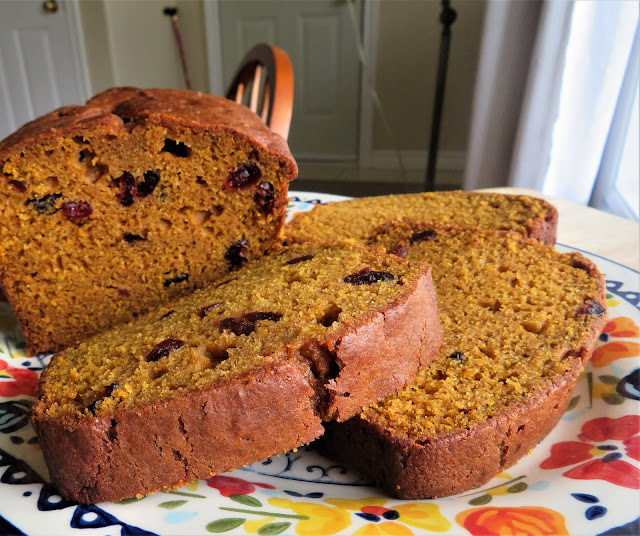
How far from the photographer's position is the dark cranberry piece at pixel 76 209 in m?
1.48

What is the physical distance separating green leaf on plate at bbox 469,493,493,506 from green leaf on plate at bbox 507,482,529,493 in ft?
0.19

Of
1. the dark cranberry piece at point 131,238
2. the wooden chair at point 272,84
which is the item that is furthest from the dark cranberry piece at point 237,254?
the wooden chair at point 272,84

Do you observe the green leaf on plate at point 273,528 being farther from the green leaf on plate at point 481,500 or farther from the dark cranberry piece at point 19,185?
the dark cranberry piece at point 19,185

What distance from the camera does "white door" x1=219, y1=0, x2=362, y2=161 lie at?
6062mm

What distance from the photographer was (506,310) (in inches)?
56.5

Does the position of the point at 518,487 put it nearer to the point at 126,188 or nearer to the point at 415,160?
the point at 126,188

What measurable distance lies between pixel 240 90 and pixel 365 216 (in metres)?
1.23

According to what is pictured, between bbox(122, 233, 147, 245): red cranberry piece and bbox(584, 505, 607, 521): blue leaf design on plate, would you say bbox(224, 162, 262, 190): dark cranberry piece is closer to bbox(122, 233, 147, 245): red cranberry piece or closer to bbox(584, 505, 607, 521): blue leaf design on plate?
bbox(122, 233, 147, 245): red cranberry piece

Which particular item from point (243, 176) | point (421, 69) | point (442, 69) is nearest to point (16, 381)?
point (243, 176)

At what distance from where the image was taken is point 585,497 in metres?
1.02

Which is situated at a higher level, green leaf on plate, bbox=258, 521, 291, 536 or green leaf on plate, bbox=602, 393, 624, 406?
green leaf on plate, bbox=258, 521, 291, 536

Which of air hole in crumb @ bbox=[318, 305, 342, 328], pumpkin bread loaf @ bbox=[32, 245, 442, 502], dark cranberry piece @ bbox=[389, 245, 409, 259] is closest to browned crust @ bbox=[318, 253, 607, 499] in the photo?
pumpkin bread loaf @ bbox=[32, 245, 442, 502]

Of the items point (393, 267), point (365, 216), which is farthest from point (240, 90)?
point (393, 267)

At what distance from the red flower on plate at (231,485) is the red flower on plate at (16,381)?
580mm
